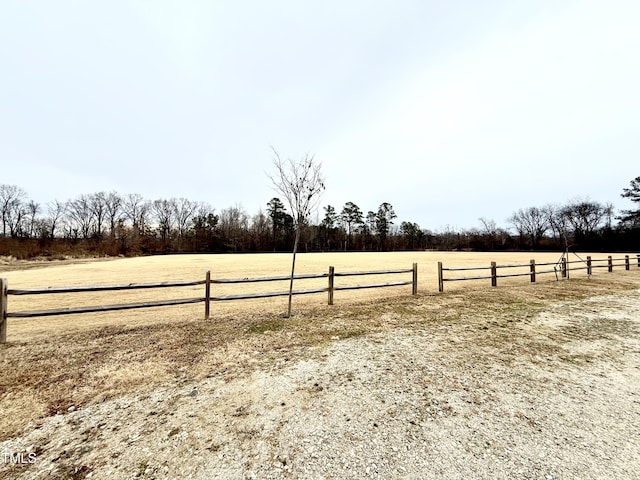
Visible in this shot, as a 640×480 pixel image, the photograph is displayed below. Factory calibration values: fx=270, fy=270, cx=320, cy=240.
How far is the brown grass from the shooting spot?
353 centimetres

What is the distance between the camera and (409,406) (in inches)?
120

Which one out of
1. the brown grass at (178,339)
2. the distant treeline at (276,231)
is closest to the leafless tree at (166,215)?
the distant treeline at (276,231)

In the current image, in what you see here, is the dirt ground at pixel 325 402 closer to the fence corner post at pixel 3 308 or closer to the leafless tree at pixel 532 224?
the fence corner post at pixel 3 308

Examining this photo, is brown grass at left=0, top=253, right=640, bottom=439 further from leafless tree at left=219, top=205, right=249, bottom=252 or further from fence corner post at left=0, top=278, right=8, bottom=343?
leafless tree at left=219, top=205, right=249, bottom=252

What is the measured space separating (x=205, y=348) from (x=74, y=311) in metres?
3.27

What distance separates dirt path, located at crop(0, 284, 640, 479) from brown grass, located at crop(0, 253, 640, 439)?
0.33 m

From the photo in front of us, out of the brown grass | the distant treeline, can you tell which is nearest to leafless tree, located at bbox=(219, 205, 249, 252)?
the distant treeline

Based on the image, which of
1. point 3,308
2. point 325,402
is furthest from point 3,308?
point 325,402

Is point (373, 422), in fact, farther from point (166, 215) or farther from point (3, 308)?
point (166, 215)

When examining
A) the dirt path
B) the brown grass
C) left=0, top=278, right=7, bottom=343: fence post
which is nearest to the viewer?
the dirt path

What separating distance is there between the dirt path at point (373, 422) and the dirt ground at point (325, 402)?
0.02 metres

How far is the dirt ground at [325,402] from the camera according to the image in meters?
2.26

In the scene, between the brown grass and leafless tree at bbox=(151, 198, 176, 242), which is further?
leafless tree at bbox=(151, 198, 176, 242)

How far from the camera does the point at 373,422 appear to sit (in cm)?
280
